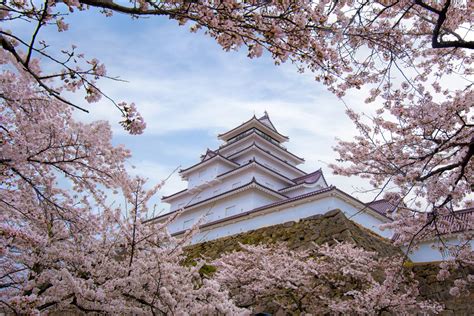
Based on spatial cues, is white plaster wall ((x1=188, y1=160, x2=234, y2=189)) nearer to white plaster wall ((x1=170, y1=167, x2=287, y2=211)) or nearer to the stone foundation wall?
white plaster wall ((x1=170, y1=167, x2=287, y2=211))

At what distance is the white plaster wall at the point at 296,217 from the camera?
410 inches

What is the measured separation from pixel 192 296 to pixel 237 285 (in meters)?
2.88

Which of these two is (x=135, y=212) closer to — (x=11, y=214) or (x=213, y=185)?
(x=11, y=214)

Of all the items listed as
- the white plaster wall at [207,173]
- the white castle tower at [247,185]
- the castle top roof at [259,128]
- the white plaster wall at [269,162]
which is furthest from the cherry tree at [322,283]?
the castle top roof at [259,128]

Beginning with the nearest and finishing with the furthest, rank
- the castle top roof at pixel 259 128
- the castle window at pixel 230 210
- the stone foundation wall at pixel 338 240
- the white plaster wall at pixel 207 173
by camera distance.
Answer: the stone foundation wall at pixel 338 240 < the castle window at pixel 230 210 < the white plaster wall at pixel 207 173 < the castle top roof at pixel 259 128

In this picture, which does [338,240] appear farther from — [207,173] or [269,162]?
[207,173]

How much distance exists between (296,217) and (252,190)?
669cm

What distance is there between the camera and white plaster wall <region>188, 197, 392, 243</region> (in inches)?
410

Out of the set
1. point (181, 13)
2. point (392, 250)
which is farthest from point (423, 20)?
point (392, 250)

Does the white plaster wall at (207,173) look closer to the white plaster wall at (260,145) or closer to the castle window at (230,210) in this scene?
the white plaster wall at (260,145)

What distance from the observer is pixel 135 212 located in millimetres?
3578

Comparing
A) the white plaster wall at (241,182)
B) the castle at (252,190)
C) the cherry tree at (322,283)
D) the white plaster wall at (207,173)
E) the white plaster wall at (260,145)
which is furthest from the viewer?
the white plaster wall at (260,145)

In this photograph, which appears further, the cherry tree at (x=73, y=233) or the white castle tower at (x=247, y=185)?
the white castle tower at (x=247, y=185)

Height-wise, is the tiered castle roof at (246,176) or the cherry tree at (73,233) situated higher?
the tiered castle roof at (246,176)
